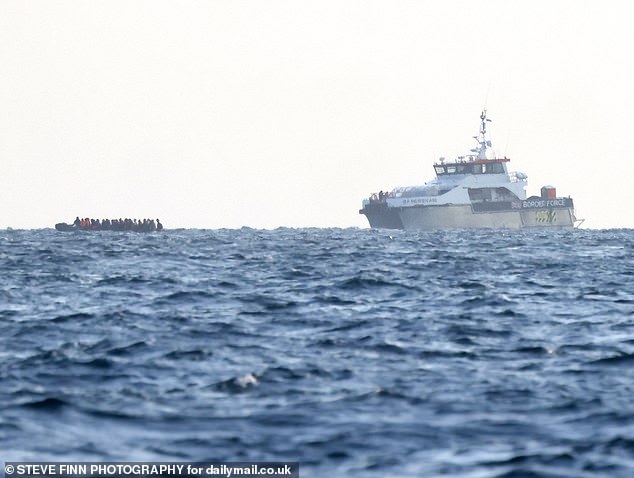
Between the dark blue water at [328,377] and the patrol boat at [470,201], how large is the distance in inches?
4301

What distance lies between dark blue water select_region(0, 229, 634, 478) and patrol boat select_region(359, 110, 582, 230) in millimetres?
109256

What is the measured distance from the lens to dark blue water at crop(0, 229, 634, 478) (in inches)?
472

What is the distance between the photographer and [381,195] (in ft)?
509

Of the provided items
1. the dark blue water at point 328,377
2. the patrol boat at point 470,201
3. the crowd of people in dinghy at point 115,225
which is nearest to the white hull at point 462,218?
the patrol boat at point 470,201

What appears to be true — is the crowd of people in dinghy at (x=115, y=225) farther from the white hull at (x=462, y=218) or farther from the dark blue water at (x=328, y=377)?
the dark blue water at (x=328, y=377)

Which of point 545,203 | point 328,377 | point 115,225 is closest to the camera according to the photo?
point 328,377

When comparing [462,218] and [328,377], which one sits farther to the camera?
[462,218]

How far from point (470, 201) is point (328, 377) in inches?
5088

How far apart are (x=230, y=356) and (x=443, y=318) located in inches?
A: 299

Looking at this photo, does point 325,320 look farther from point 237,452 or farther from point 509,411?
point 237,452

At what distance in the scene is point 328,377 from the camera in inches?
657

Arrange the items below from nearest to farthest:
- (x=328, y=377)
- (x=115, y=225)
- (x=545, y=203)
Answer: (x=328, y=377)
(x=115, y=225)
(x=545, y=203)

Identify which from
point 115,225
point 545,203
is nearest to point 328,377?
point 115,225

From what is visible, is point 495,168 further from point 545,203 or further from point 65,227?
point 65,227
